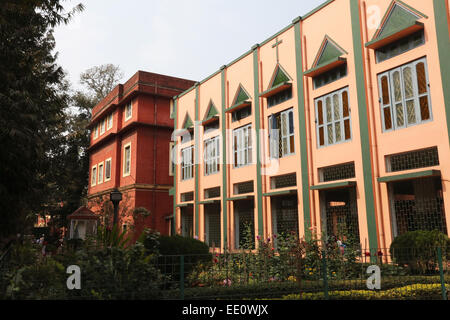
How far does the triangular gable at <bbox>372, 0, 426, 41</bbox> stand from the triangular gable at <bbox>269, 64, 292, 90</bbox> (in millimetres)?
4033

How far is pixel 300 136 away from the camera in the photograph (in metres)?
14.4

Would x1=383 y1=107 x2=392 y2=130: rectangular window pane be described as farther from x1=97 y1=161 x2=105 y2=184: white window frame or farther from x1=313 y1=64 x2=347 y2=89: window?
x1=97 y1=161 x2=105 y2=184: white window frame

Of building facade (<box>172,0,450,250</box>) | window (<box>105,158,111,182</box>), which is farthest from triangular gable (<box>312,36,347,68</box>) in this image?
window (<box>105,158,111,182</box>)

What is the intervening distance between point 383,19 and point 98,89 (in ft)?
98.9

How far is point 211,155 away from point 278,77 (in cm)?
572

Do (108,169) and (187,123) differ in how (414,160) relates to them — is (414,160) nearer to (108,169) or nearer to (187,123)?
(187,123)

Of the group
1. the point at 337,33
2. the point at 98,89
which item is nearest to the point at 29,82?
the point at 337,33

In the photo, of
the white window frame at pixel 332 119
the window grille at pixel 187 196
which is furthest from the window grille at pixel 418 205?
the window grille at pixel 187 196

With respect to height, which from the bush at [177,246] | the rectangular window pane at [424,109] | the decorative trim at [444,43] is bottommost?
the bush at [177,246]

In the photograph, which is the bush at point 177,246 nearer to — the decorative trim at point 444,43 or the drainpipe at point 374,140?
the drainpipe at point 374,140

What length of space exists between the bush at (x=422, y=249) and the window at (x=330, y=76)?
235 inches

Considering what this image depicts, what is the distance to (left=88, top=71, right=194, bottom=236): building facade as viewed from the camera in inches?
965

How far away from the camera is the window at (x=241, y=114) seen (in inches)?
692

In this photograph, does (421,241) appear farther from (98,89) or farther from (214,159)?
(98,89)
